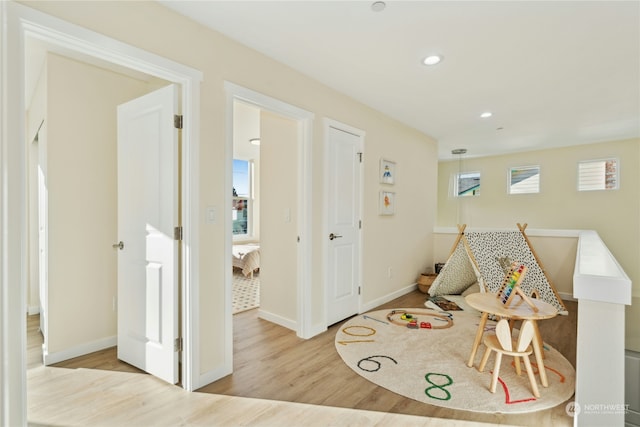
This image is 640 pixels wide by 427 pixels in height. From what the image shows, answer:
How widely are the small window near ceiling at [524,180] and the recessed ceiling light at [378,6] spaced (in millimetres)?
6113

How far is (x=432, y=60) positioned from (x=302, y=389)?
2827mm

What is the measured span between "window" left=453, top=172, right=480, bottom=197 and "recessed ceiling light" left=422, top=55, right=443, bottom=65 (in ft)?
17.6

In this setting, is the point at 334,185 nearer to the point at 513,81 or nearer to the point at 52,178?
the point at 513,81

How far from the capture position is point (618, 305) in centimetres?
158

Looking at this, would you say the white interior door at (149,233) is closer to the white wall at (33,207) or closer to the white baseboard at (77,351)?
the white baseboard at (77,351)

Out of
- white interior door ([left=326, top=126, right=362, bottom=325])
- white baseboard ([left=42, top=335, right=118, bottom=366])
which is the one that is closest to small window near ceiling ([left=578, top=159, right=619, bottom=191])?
white interior door ([left=326, top=126, right=362, bottom=325])

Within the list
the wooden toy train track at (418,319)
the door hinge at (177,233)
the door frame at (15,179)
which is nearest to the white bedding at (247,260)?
the wooden toy train track at (418,319)

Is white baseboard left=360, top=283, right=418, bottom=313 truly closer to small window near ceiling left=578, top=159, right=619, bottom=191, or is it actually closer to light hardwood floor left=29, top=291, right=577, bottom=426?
light hardwood floor left=29, top=291, right=577, bottom=426

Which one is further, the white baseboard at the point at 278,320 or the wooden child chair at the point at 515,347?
the white baseboard at the point at 278,320

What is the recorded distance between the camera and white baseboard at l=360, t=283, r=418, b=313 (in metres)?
4.04

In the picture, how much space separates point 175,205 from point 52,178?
129 centimetres

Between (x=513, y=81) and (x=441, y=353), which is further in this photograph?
(x=513, y=81)

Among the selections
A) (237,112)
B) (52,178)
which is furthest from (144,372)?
(237,112)

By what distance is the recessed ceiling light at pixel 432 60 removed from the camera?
2708 millimetres
